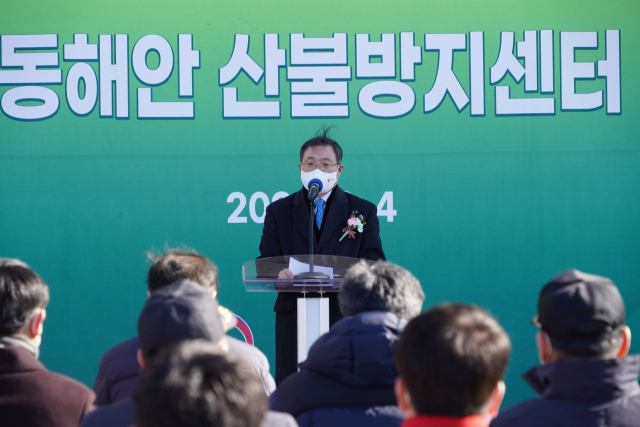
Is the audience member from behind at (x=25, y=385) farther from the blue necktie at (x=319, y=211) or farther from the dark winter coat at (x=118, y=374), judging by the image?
the blue necktie at (x=319, y=211)

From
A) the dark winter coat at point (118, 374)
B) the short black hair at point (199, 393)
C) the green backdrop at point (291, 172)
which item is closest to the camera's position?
the short black hair at point (199, 393)

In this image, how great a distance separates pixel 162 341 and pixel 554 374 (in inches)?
30.5

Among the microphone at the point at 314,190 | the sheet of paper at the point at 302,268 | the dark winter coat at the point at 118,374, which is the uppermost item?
the microphone at the point at 314,190

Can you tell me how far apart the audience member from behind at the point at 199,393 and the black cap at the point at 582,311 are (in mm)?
744

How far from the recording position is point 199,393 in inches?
34.0

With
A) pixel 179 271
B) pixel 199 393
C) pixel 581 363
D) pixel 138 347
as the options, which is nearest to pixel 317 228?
pixel 179 271

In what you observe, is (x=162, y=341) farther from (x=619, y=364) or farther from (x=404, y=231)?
(x=404, y=231)

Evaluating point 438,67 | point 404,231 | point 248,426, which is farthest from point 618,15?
point 248,426

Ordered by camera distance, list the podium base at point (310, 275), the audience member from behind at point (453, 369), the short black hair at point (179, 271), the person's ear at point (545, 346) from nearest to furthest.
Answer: the audience member from behind at point (453, 369) < the person's ear at point (545, 346) < the short black hair at point (179, 271) < the podium base at point (310, 275)

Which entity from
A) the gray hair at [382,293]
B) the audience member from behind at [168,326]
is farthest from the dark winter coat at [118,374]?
the audience member from behind at [168,326]

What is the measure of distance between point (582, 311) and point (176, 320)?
0.81 meters

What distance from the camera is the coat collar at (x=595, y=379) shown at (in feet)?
4.39

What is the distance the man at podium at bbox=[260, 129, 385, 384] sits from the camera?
3068 millimetres

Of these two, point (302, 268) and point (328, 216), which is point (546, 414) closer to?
point (302, 268)
